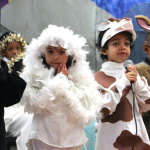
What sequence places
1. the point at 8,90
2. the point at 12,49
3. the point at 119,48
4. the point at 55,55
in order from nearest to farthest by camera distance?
the point at 8,90 → the point at 55,55 → the point at 119,48 → the point at 12,49

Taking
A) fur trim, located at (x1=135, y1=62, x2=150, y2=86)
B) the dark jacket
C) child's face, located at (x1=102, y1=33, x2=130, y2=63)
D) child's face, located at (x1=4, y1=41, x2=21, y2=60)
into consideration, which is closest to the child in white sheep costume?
the dark jacket

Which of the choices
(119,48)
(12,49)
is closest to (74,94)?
(119,48)

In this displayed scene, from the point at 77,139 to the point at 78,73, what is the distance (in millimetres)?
375

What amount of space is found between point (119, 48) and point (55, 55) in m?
0.49

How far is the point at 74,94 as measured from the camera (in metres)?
1.57

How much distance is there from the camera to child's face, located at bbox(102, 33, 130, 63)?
192 centimetres

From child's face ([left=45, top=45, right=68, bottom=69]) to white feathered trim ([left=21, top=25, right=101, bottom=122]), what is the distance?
0.03 meters

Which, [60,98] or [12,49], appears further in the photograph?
[12,49]

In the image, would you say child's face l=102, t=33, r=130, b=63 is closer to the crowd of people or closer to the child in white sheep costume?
the crowd of people

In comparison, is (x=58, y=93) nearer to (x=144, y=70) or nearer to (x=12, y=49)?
(x=144, y=70)

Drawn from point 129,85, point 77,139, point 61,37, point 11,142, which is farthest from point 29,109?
point 11,142

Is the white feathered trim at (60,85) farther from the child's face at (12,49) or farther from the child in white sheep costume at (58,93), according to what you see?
the child's face at (12,49)

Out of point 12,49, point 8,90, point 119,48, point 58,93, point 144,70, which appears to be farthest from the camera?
point 12,49

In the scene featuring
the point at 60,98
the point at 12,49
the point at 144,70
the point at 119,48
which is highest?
the point at 12,49
